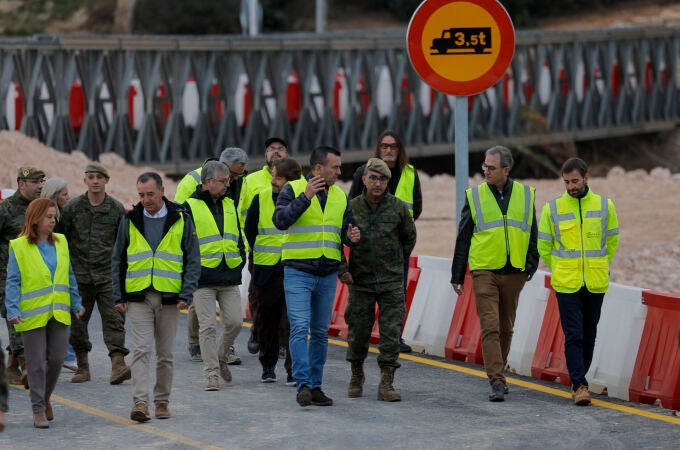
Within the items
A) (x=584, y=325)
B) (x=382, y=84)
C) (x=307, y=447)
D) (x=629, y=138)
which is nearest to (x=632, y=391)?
(x=584, y=325)

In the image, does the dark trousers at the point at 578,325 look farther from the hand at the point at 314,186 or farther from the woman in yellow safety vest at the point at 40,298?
the woman in yellow safety vest at the point at 40,298

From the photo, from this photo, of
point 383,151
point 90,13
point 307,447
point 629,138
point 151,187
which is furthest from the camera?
point 90,13

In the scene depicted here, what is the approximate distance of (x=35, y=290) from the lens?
11.0m

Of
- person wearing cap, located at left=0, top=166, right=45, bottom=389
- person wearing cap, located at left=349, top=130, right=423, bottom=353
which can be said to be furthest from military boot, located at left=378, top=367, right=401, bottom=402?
person wearing cap, located at left=0, top=166, right=45, bottom=389

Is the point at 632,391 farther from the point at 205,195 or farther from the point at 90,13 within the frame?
the point at 90,13

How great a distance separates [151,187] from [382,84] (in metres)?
28.4

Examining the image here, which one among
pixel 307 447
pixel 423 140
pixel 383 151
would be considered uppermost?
pixel 423 140

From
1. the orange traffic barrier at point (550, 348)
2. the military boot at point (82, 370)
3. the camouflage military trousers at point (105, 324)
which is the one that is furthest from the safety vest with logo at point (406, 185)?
the military boot at point (82, 370)

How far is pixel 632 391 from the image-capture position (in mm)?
11898

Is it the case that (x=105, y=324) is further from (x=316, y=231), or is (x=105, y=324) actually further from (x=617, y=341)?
(x=617, y=341)

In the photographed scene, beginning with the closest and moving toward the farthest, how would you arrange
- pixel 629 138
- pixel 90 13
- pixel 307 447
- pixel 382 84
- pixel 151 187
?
pixel 307 447
pixel 151 187
pixel 382 84
pixel 629 138
pixel 90 13

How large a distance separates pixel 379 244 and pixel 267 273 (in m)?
1.13

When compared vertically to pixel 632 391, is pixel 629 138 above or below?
above

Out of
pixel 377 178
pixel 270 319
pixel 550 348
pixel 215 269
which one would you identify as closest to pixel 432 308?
pixel 550 348
